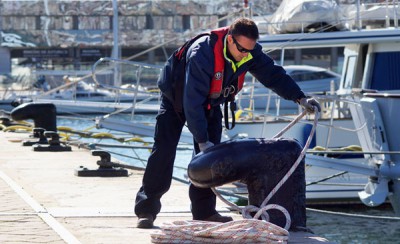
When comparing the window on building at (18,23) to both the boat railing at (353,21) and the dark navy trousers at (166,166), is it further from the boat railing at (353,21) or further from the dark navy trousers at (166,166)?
the dark navy trousers at (166,166)

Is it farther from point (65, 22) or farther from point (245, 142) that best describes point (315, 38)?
point (65, 22)

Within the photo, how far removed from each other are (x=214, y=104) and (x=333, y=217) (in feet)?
33.7

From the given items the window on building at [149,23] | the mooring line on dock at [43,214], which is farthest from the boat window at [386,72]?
the window on building at [149,23]

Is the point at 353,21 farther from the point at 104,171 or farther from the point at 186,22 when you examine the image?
the point at 186,22

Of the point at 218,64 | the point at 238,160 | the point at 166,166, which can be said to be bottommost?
the point at 166,166

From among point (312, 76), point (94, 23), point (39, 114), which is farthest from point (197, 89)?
point (94, 23)

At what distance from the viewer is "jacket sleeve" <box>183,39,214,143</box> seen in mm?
6695

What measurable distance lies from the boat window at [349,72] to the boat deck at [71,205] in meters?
8.20

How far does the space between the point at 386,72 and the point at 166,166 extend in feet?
38.0

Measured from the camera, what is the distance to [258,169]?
22.5 feet

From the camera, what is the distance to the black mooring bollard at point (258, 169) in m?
6.75

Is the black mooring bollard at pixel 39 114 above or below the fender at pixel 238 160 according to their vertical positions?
below

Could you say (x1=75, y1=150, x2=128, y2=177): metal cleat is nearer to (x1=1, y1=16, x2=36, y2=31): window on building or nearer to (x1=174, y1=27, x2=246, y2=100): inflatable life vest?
(x1=174, y1=27, x2=246, y2=100): inflatable life vest

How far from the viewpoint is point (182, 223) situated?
21.8 ft
